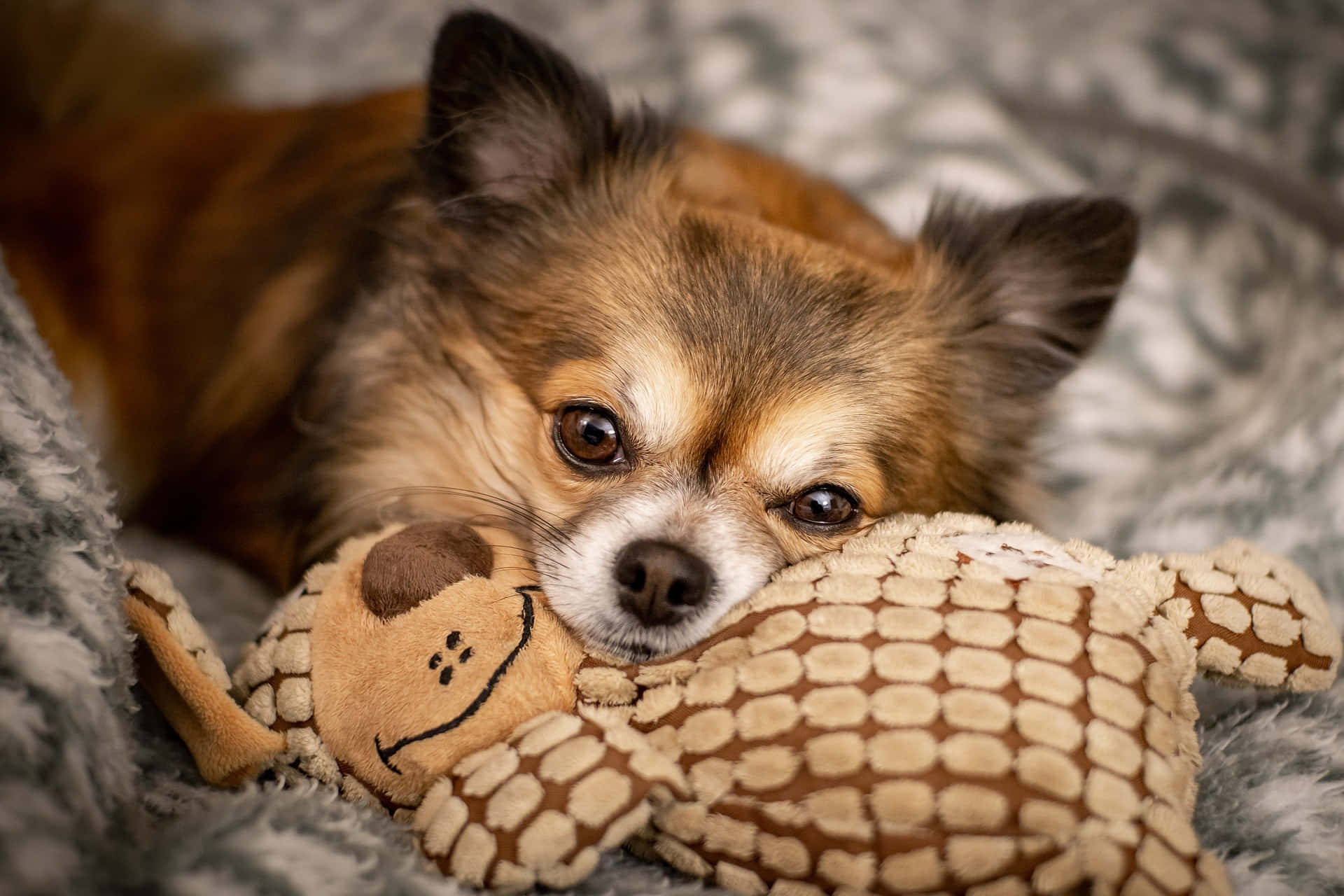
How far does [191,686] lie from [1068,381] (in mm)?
1662

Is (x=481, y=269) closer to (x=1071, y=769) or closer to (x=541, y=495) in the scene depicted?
(x=541, y=495)

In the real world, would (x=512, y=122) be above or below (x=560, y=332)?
above

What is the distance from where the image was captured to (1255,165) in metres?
2.49

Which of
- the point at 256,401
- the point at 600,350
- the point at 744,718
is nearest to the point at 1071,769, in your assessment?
the point at 744,718

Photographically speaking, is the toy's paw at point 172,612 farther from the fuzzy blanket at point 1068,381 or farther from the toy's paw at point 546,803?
the toy's paw at point 546,803

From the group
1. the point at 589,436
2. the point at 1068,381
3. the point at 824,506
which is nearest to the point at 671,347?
the point at 589,436

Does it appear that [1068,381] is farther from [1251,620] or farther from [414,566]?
[414,566]

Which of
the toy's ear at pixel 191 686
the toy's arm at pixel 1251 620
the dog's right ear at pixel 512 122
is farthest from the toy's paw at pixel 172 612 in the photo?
the toy's arm at pixel 1251 620

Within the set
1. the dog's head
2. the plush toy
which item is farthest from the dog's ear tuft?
the plush toy

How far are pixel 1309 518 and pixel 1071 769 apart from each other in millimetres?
1119

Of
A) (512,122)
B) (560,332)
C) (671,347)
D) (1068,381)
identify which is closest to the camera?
(671,347)

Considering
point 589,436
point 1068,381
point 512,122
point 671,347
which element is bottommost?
point 1068,381

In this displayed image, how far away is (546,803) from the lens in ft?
3.09

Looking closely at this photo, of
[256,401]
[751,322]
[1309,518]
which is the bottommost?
[256,401]
